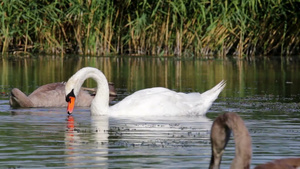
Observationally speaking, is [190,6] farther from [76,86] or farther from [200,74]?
[76,86]

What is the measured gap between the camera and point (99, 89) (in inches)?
415

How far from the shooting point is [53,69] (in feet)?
57.3

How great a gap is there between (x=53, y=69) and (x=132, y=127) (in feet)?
29.0

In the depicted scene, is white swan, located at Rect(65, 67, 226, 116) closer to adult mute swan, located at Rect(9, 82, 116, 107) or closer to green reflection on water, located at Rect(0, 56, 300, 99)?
adult mute swan, located at Rect(9, 82, 116, 107)

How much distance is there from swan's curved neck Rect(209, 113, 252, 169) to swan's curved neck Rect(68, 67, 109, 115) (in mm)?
5239

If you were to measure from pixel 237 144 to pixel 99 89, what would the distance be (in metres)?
5.98

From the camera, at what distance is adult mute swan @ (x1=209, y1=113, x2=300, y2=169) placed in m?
4.60

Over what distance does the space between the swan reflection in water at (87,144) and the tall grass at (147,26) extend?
11036 millimetres

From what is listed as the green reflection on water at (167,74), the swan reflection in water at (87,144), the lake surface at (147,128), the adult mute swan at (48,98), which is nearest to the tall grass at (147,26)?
the green reflection on water at (167,74)

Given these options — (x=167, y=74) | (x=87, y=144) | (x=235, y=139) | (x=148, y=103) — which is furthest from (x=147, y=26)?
(x=235, y=139)

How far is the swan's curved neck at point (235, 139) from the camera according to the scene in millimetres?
4629

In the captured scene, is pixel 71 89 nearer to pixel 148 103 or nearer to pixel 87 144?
pixel 148 103

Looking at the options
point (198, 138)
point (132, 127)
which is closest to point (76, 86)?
point (132, 127)

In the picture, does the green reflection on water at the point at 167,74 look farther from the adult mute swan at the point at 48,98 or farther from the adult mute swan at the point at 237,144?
the adult mute swan at the point at 237,144
